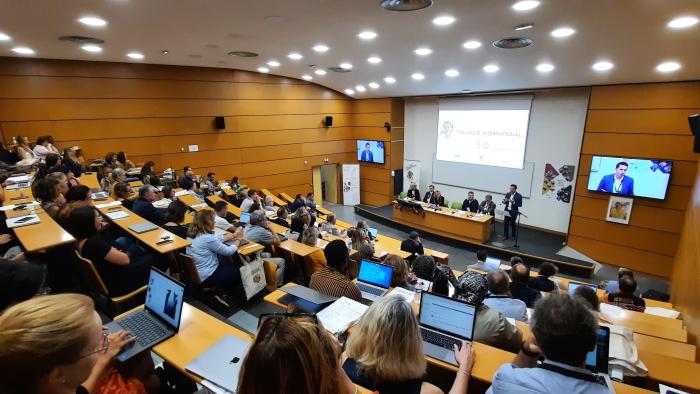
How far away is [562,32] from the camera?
4.49 m

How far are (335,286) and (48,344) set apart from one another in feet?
6.26

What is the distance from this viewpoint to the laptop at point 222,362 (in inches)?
67.9

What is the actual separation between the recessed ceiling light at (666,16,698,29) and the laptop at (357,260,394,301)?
172 inches

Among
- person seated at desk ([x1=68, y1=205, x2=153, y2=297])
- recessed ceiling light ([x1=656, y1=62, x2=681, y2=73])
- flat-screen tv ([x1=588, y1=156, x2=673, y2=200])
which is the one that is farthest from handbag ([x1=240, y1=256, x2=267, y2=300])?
flat-screen tv ([x1=588, y1=156, x2=673, y2=200])

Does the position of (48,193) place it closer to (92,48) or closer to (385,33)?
(92,48)

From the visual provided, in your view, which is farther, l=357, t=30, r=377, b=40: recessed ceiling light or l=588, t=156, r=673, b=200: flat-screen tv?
l=588, t=156, r=673, b=200: flat-screen tv

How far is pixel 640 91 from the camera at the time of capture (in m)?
6.95

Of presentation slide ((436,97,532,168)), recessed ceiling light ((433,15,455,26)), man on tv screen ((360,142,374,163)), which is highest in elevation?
recessed ceiling light ((433,15,455,26))

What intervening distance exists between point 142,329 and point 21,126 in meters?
7.85

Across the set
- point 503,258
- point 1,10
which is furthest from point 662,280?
point 1,10

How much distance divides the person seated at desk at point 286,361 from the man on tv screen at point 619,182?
8.61 metres

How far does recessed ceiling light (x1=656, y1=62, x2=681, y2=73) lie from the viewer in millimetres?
5566

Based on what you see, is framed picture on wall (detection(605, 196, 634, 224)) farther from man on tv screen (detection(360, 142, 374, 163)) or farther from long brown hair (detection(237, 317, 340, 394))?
long brown hair (detection(237, 317, 340, 394))

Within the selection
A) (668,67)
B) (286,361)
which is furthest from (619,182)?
(286,361)
